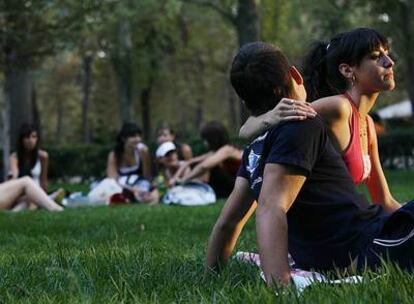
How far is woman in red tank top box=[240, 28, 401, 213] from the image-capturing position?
3857mm

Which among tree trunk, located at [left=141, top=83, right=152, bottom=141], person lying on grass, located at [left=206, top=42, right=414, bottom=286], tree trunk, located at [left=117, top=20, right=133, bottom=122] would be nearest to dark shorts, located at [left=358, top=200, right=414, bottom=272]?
person lying on grass, located at [left=206, top=42, right=414, bottom=286]

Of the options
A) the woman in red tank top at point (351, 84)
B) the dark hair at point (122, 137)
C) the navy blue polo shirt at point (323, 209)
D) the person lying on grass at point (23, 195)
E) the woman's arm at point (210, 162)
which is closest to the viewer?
the navy blue polo shirt at point (323, 209)

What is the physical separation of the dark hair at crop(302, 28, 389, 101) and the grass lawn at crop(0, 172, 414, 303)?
101cm

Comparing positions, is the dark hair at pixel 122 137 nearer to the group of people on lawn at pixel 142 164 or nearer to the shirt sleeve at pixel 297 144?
the group of people on lawn at pixel 142 164

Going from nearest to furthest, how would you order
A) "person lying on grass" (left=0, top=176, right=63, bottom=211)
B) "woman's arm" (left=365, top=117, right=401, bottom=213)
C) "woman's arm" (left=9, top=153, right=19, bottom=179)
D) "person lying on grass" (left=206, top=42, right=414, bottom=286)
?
1. "person lying on grass" (left=206, top=42, right=414, bottom=286)
2. "woman's arm" (left=365, top=117, right=401, bottom=213)
3. "person lying on grass" (left=0, top=176, right=63, bottom=211)
4. "woman's arm" (left=9, top=153, right=19, bottom=179)

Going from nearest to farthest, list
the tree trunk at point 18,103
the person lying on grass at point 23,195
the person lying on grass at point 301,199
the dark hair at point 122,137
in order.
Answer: the person lying on grass at point 301,199
the person lying on grass at point 23,195
the dark hair at point 122,137
the tree trunk at point 18,103

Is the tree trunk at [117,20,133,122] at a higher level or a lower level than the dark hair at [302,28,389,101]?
lower

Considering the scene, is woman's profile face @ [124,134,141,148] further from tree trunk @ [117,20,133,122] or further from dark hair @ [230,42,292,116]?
tree trunk @ [117,20,133,122]

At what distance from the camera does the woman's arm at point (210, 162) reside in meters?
11.8

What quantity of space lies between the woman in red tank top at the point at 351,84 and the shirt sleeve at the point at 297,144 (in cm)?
40

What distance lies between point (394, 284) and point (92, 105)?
5238 cm

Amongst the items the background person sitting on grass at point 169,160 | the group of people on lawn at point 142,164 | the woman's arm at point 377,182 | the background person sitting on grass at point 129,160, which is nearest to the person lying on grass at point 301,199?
the woman's arm at point 377,182

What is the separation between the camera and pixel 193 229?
7.39m

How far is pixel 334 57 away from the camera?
3.99m
